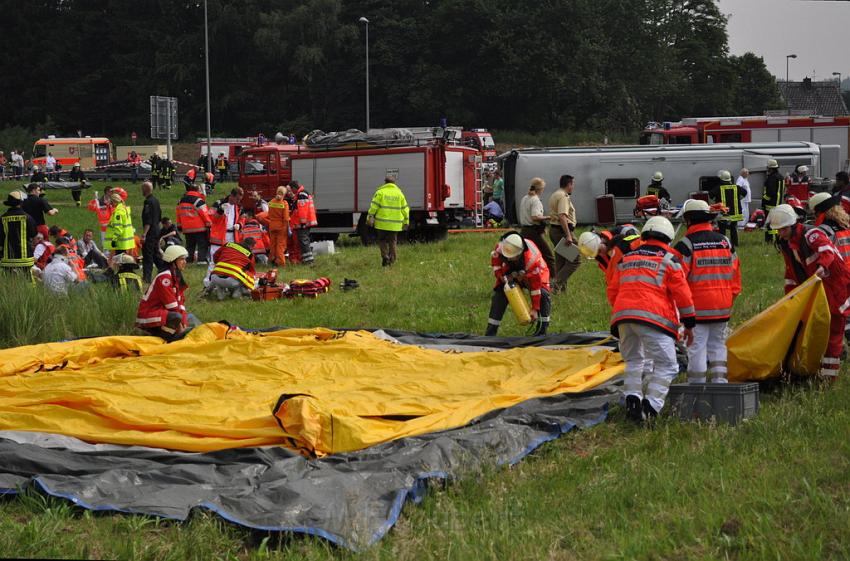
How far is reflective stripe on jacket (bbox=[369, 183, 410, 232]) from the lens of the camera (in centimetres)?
1889

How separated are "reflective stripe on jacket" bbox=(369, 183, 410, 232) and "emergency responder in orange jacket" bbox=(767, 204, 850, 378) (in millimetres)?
9866

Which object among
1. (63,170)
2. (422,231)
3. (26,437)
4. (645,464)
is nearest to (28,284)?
(26,437)

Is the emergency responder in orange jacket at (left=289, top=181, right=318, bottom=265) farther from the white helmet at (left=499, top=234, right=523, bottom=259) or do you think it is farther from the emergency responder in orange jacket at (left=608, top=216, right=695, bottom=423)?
the emergency responder in orange jacket at (left=608, top=216, right=695, bottom=423)

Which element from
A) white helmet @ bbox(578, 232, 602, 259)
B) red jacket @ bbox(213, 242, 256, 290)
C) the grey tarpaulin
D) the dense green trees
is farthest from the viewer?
the dense green trees

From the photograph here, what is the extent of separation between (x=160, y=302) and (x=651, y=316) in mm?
6076

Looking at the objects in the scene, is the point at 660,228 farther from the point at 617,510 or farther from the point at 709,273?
the point at 617,510

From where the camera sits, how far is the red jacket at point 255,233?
1888 centimetres

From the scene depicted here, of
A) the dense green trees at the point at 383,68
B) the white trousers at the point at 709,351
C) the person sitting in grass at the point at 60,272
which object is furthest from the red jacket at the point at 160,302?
the dense green trees at the point at 383,68

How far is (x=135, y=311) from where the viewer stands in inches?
511

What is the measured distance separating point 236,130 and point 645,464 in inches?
2607

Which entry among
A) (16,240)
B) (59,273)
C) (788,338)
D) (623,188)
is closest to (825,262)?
(788,338)

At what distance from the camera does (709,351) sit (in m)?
8.77

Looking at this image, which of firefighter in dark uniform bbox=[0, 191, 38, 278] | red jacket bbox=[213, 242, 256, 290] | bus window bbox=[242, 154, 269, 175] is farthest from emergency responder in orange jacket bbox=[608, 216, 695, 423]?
bus window bbox=[242, 154, 269, 175]

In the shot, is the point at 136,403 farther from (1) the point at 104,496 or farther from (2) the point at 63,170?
(2) the point at 63,170
